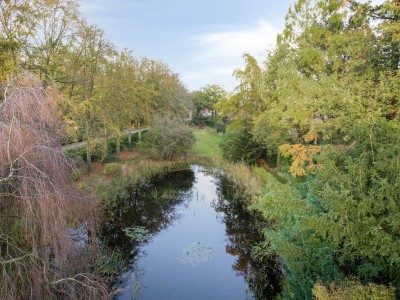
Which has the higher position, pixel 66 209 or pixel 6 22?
pixel 6 22

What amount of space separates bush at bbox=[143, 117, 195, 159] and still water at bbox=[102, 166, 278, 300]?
6.53m

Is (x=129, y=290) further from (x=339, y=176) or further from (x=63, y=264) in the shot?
(x=339, y=176)

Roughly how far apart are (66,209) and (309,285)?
478cm

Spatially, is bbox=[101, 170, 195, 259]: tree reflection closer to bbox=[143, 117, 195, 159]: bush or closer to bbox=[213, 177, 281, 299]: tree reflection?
bbox=[213, 177, 281, 299]: tree reflection

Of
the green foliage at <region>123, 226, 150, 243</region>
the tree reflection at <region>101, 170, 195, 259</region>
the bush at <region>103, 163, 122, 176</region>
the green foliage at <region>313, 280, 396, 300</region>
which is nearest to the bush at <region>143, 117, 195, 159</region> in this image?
the tree reflection at <region>101, 170, 195, 259</region>

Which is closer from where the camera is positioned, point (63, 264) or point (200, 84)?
point (63, 264)

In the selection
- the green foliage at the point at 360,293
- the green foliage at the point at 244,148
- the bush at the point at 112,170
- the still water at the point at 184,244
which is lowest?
the still water at the point at 184,244

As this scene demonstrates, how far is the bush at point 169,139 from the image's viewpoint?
23094 millimetres

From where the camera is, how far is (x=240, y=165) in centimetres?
1906

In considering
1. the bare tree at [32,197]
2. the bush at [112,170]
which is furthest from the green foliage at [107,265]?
the bush at [112,170]

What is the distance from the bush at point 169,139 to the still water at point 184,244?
653cm

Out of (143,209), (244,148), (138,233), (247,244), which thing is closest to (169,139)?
(244,148)

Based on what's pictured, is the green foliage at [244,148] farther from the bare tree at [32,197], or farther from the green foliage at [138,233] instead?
the bare tree at [32,197]

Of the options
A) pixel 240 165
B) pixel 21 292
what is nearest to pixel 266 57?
pixel 240 165
